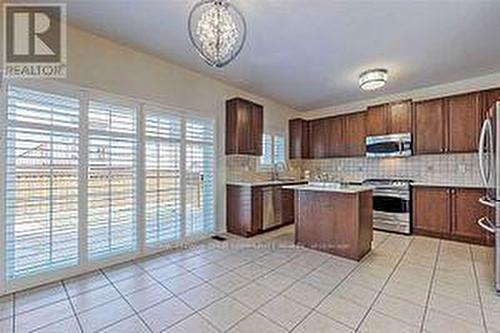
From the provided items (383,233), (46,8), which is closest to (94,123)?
(46,8)

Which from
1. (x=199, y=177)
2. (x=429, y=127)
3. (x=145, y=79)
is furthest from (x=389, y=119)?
(x=145, y=79)

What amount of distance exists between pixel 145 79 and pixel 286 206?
11.0ft

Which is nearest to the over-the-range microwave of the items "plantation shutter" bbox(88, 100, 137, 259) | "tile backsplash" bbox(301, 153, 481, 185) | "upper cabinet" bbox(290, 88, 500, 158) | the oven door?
"upper cabinet" bbox(290, 88, 500, 158)

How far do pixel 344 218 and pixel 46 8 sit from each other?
3998 millimetres

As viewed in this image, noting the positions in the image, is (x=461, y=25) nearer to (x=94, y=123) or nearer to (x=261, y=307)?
(x=261, y=307)

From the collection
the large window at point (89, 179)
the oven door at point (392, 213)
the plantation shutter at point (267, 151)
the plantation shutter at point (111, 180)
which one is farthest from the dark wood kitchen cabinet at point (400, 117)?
the plantation shutter at point (111, 180)

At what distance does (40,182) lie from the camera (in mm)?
2633

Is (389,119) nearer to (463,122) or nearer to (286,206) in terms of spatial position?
(463,122)

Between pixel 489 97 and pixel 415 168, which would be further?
pixel 415 168

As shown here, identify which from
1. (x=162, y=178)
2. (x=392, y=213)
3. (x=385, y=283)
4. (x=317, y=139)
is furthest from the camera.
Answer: (x=317, y=139)

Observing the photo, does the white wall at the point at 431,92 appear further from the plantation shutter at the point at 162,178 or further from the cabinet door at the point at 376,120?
the plantation shutter at the point at 162,178

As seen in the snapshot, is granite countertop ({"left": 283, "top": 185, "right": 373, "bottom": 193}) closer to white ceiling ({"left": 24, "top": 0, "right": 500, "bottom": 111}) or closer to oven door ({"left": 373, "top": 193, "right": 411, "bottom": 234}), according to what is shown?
oven door ({"left": 373, "top": 193, "right": 411, "bottom": 234})

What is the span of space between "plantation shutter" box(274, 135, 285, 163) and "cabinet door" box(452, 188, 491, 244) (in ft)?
10.6

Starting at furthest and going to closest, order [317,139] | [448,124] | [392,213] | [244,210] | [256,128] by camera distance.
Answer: [317,139] < [256,128] < [392,213] < [244,210] < [448,124]
